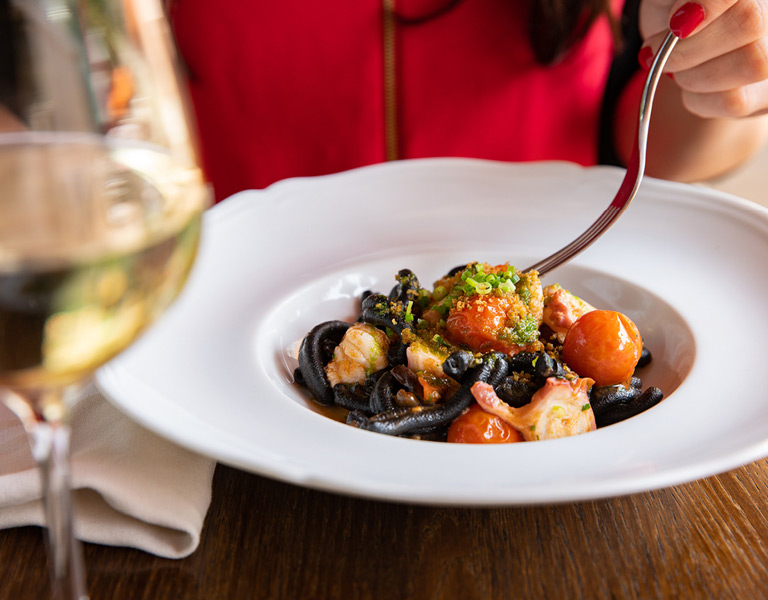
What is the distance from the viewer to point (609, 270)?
144 cm

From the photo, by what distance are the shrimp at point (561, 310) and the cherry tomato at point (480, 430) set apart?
30 cm

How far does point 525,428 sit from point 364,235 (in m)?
0.72

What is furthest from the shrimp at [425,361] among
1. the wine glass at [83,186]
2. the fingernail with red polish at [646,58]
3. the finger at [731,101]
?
the finger at [731,101]

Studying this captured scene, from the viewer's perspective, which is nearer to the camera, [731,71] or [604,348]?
[604,348]

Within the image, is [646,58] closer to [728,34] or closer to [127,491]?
[728,34]

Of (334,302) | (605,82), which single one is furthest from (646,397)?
(605,82)

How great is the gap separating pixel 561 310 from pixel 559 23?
4.11 ft

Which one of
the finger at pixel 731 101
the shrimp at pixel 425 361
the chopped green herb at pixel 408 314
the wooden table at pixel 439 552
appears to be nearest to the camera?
the wooden table at pixel 439 552

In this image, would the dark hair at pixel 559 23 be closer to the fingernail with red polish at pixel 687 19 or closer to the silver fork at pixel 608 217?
the silver fork at pixel 608 217

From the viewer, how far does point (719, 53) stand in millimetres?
1378

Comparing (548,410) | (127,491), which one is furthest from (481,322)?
(127,491)

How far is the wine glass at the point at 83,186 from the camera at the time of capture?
1.45 feet

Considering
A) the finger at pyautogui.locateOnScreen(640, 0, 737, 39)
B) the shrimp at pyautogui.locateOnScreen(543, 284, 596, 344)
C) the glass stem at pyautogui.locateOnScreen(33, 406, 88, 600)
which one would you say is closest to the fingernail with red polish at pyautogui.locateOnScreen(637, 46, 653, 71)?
the finger at pyautogui.locateOnScreen(640, 0, 737, 39)

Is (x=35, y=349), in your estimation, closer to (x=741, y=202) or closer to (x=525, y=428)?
(x=525, y=428)
